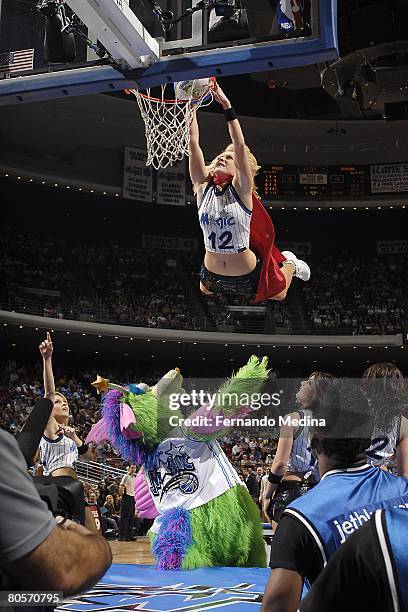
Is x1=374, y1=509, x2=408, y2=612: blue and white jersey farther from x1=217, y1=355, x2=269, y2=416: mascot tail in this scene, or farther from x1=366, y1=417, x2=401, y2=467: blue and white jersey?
x1=217, y1=355, x2=269, y2=416: mascot tail

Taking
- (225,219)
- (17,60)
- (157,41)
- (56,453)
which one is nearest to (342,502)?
(157,41)

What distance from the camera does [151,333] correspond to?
885 inches

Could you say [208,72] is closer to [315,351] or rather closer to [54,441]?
[54,441]

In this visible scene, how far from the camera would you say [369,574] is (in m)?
1.17

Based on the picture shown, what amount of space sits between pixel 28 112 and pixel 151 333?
784 cm

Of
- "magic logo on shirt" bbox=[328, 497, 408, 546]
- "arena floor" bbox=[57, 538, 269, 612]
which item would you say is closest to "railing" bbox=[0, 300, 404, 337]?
"arena floor" bbox=[57, 538, 269, 612]

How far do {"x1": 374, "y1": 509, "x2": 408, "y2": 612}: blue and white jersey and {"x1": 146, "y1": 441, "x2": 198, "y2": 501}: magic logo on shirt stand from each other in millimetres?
6474

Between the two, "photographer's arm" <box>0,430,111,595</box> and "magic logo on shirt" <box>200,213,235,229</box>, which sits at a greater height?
→ "magic logo on shirt" <box>200,213,235,229</box>

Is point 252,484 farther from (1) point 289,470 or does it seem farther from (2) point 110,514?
(1) point 289,470

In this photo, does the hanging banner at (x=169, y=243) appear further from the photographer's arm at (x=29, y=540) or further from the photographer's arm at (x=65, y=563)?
the photographer's arm at (x=29, y=540)

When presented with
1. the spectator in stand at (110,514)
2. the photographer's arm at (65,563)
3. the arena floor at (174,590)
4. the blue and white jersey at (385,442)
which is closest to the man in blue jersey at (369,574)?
the photographer's arm at (65,563)

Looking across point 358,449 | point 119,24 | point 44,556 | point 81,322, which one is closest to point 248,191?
point 119,24

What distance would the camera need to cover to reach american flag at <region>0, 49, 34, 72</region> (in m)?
5.78

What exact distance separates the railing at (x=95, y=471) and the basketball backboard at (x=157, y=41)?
540 inches
